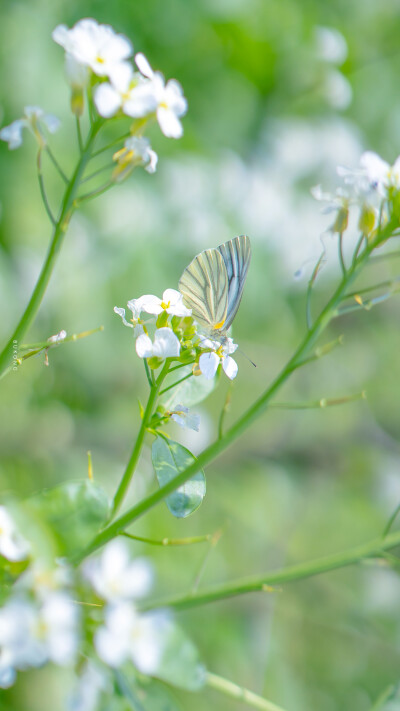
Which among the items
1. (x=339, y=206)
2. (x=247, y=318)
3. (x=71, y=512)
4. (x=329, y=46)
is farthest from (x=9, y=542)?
(x=329, y=46)

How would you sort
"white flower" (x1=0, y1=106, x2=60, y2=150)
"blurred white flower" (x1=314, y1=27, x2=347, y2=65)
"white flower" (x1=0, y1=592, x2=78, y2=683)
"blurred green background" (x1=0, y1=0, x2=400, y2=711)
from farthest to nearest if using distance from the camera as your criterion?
"blurred white flower" (x1=314, y1=27, x2=347, y2=65), "blurred green background" (x1=0, y1=0, x2=400, y2=711), "white flower" (x1=0, y1=106, x2=60, y2=150), "white flower" (x1=0, y1=592, x2=78, y2=683)

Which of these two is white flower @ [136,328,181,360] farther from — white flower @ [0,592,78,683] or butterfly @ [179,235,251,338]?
white flower @ [0,592,78,683]

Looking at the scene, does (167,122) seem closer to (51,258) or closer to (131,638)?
(51,258)

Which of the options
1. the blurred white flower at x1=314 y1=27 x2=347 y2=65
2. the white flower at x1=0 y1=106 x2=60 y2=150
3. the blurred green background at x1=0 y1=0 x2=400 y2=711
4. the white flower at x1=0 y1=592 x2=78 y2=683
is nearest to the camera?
the white flower at x1=0 y1=592 x2=78 y2=683

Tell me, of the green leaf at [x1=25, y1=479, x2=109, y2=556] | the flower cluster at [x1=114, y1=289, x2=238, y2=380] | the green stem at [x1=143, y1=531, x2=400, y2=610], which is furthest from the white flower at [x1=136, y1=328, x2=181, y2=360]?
the green stem at [x1=143, y1=531, x2=400, y2=610]

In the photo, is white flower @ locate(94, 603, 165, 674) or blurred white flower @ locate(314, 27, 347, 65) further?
blurred white flower @ locate(314, 27, 347, 65)

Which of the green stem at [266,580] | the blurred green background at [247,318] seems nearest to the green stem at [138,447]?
the green stem at [266,580]

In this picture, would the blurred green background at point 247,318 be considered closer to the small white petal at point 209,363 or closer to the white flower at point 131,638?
the white flower at point 131,638

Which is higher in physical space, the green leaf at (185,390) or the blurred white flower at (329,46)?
the blurred white flower at (329,46)
